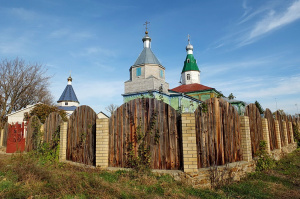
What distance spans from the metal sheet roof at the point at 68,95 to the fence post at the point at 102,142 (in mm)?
42183

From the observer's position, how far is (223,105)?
630 cm

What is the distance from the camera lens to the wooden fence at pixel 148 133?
5.50 m

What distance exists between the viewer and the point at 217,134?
233 inches

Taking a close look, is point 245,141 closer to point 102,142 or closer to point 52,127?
point 102,142

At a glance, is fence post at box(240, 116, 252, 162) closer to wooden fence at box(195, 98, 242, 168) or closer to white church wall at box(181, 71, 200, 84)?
wooden fence at box(195, 98, 242, 168)

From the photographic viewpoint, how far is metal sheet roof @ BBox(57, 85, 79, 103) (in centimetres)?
4506

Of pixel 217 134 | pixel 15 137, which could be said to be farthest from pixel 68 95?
pixel 217 134

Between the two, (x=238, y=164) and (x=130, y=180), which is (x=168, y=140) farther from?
(x=238, y=164)

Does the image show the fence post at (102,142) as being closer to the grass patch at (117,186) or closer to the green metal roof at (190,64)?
the grass patch at (117,186)

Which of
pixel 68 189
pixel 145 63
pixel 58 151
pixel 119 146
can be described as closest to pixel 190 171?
pixel 119 146

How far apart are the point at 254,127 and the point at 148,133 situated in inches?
182

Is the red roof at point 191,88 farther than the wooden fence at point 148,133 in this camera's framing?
Yes

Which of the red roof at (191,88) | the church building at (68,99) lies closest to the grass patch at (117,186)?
the red roof at (191,88)

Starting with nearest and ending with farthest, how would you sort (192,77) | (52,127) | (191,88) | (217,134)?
1. (217,134)
2. (52,127)
3. (191,88)
4. (192,77)
